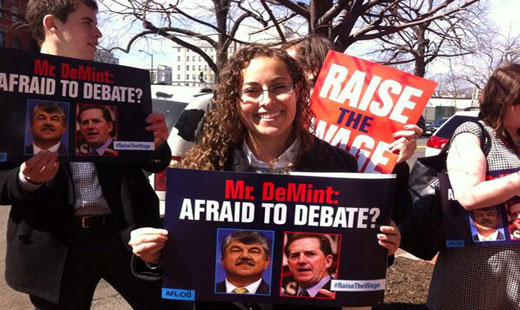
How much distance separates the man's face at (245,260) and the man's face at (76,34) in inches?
46.1

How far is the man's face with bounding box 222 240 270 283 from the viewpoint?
5.26 ft

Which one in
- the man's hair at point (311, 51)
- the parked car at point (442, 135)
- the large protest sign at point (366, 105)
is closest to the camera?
the large protest sign at point (366, 105)

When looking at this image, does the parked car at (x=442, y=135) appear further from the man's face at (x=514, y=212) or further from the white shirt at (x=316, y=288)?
the white shirt at (x=316, y=288)

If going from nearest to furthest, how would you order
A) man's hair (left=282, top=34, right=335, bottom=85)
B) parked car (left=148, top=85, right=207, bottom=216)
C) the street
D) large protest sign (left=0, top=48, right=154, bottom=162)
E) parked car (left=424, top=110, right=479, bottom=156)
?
large protest sign (left=0, top=48, right=154, bottom=162), man's hair (left=282, top=34, right=335, bottom=85), the street, parked car (left=148, top=85, right=207, bottom=216), parked car (left=424, top=110, right=479, bottom=156)

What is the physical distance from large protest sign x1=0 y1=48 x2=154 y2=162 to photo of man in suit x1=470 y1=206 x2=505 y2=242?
5.12 ft

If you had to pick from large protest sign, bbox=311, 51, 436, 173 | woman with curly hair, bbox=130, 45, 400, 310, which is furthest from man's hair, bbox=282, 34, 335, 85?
woman with curly hair, bbox=130, 45, 400, 310

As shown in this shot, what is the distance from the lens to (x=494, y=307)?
2098mm

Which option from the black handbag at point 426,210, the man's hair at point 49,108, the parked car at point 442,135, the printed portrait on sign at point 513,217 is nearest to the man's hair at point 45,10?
the man's hair at point 49,108

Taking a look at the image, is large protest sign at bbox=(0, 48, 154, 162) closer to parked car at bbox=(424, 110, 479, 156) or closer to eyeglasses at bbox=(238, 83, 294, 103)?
eyeglasses at bbox=(238, 83, 294, 103)

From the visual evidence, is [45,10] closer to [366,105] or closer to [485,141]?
[366,105]

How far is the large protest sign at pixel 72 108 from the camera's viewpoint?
1.81m

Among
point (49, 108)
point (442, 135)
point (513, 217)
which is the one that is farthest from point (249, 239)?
point (442, 135)

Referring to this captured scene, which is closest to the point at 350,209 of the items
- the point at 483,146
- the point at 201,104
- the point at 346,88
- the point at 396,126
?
the point at 396,126

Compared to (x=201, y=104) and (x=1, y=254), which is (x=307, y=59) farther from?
(x=1, y=254)
